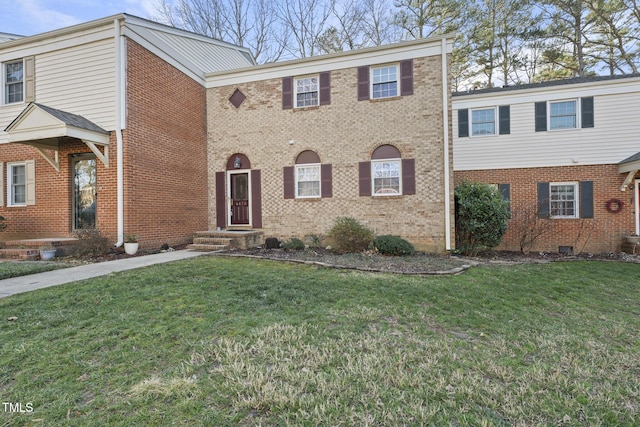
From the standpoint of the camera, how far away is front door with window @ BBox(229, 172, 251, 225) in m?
11.1

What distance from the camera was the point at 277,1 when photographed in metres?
19.9

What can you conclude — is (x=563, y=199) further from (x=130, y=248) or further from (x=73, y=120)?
(x=73, y=120)

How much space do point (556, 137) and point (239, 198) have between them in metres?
11.6

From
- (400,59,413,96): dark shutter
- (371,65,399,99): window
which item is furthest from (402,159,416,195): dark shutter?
(371,65,399,99): window

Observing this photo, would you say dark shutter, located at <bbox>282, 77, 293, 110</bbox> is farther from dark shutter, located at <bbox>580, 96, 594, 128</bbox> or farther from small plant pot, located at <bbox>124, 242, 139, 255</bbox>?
dark shutter, located at <bbox>580, 96, 594, 128</bbox>

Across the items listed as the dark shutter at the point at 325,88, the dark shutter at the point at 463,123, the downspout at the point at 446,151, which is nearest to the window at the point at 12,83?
the dark shutter at the point at 325,88

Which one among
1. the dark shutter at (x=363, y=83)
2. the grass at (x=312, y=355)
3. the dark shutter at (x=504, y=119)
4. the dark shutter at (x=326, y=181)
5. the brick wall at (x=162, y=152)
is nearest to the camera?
the grass at (x=312, y=355)

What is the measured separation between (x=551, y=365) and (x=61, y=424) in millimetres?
3582

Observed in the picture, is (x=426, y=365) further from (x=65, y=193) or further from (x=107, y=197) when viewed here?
(x=65, y=193)

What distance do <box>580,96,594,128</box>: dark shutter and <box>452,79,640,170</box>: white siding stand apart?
13cm

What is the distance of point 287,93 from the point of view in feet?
34.9

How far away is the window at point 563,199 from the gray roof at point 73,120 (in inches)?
574

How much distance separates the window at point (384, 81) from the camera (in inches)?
388

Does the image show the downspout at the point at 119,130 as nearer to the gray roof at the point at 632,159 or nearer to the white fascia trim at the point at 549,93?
the white fascia trim at the point at 549,93
